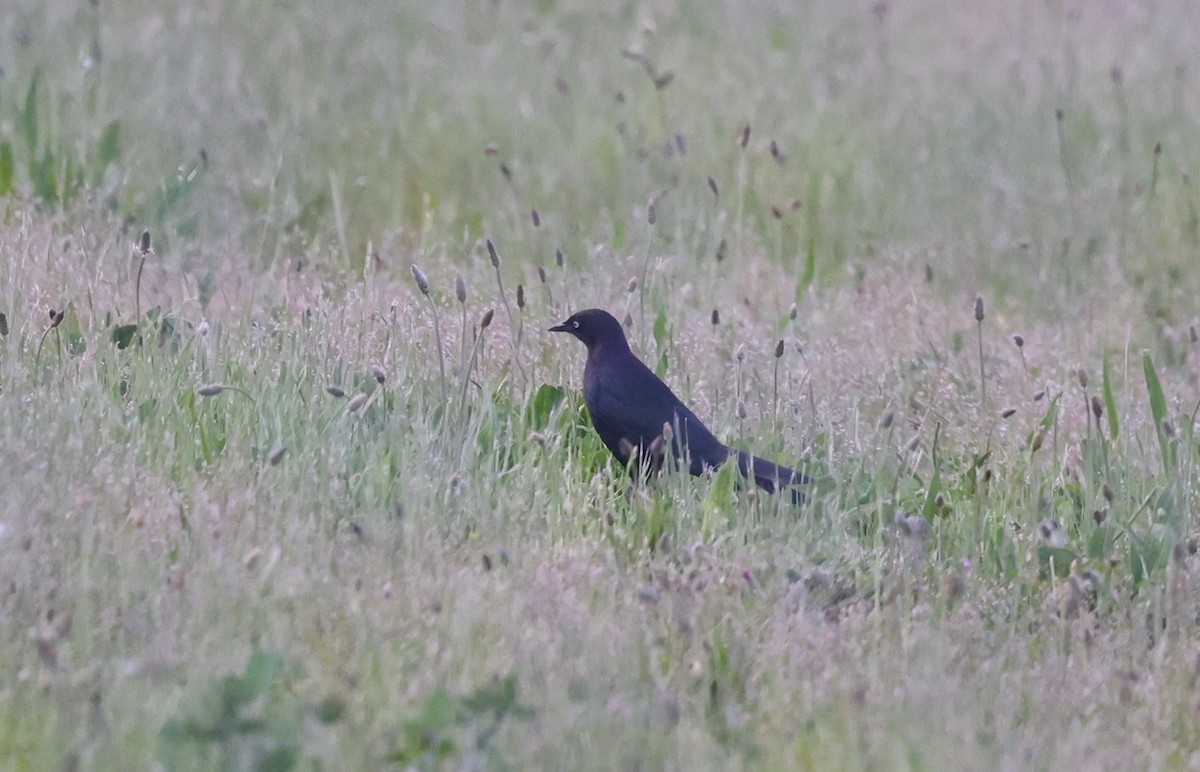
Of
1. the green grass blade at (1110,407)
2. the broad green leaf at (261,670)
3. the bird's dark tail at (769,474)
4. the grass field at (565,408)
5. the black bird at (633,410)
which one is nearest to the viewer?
the broad green leaf at (261,670)

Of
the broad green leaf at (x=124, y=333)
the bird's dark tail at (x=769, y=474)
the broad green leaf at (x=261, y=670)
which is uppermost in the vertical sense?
the broad green leaf at (x=124, y=333)

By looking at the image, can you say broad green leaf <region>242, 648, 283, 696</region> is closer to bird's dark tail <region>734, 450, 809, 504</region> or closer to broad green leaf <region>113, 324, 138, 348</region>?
bird's dark tail <region>734, 450, 809, 504</region>

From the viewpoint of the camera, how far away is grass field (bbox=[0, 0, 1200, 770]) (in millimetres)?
2738

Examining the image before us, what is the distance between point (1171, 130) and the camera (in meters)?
7.93

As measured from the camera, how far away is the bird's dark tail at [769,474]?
396cm

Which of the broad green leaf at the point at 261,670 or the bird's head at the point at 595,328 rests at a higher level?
the bird's head at the point at 595,328

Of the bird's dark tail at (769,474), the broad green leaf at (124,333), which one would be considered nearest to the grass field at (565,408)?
the broad green leaf at (124,333)

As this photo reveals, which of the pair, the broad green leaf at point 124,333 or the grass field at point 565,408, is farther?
the broad green leaf at point 124,333

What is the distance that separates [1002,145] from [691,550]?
15.7 ft

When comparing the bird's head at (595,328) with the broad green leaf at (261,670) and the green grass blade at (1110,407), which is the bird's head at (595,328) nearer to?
the green grass blade at (1110,407)

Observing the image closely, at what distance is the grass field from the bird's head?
0.17 metres

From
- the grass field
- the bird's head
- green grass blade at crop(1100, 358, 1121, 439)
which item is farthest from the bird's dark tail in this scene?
green grass blade at crop(1100, 358, 1121, 439)

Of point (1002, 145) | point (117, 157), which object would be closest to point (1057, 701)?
point (117, 157)

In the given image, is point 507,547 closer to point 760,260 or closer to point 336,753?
point 336,753
